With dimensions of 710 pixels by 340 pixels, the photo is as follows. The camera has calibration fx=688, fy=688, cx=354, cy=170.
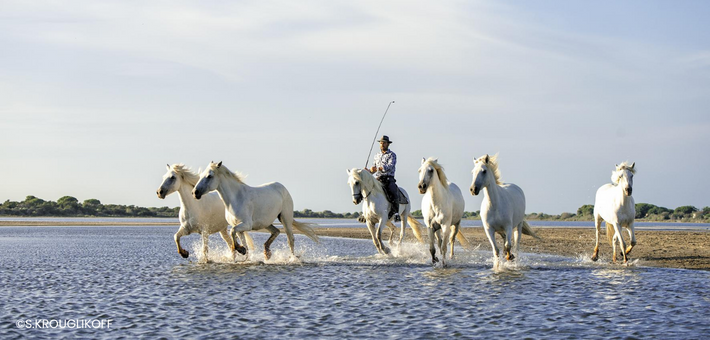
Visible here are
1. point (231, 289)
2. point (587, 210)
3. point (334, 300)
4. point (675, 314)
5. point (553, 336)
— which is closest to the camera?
point (553, 336)

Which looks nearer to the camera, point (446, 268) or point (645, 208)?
point (446, 268)

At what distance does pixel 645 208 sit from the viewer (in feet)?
294

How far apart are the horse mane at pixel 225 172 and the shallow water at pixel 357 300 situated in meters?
1.72

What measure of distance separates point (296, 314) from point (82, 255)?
1066 cm

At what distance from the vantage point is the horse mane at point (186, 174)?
13516 mm

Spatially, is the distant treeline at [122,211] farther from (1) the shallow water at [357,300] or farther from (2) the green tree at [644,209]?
(1) the shallow water at [357,300]

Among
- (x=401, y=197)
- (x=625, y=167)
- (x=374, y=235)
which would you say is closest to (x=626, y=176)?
(x=625, y=167)

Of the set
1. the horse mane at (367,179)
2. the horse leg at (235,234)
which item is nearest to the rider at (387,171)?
the horse mane at (367,179)


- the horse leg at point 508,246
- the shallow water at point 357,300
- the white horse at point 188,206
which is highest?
the white horse at point 188,206

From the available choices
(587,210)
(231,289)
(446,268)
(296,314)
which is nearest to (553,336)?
(296,314)

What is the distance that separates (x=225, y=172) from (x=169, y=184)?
3.55ft

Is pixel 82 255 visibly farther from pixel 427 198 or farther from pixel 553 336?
pixel 553 336

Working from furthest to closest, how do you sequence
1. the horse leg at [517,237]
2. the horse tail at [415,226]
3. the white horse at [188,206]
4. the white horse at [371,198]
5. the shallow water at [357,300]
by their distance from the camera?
the horse tail at [415,226] < the white horse at [371,198] < the horse leg at [517,237] < the white horse at [188,206] < the shallow water at [357,300]

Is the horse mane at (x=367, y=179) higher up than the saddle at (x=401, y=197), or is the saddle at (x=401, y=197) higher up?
the horse mane at (x=367, y=179)
